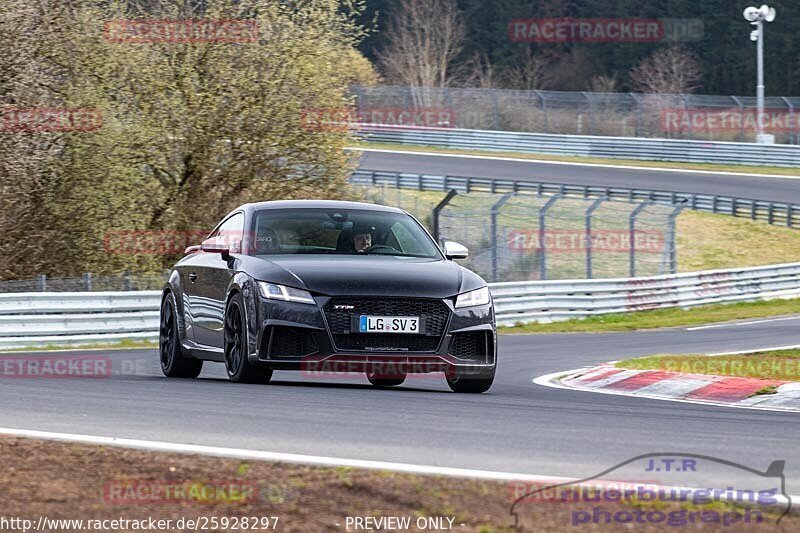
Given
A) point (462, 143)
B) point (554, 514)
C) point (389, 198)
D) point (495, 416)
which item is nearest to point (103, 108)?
point (389, 198)

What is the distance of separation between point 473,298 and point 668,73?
2990 inches

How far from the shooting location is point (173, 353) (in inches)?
492

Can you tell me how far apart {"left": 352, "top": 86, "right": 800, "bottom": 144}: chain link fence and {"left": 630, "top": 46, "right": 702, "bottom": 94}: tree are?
20.2 m

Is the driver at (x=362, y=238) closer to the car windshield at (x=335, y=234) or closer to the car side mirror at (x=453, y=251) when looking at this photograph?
the car windshield at (x=335, y=234)

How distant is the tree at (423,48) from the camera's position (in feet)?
275

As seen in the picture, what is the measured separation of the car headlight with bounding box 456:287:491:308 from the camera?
10406 millimetres

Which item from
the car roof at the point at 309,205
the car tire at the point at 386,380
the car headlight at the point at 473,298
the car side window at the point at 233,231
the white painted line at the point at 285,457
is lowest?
the car tire at the point at 386,380

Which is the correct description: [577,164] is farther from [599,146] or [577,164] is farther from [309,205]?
[309,205]

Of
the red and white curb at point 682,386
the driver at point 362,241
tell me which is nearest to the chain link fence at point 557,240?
the red and white curb at point 682,386

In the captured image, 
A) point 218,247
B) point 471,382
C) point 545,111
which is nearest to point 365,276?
point 471,382

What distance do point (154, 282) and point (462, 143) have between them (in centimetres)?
3963

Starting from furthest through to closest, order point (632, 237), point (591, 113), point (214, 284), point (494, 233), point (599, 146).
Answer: point (591, 113)
point (599, 146)
point (632, 237)
point (494, 233)
point (214, 284)

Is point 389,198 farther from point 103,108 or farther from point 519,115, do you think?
point 519,115

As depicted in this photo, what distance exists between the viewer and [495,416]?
8.74 m
